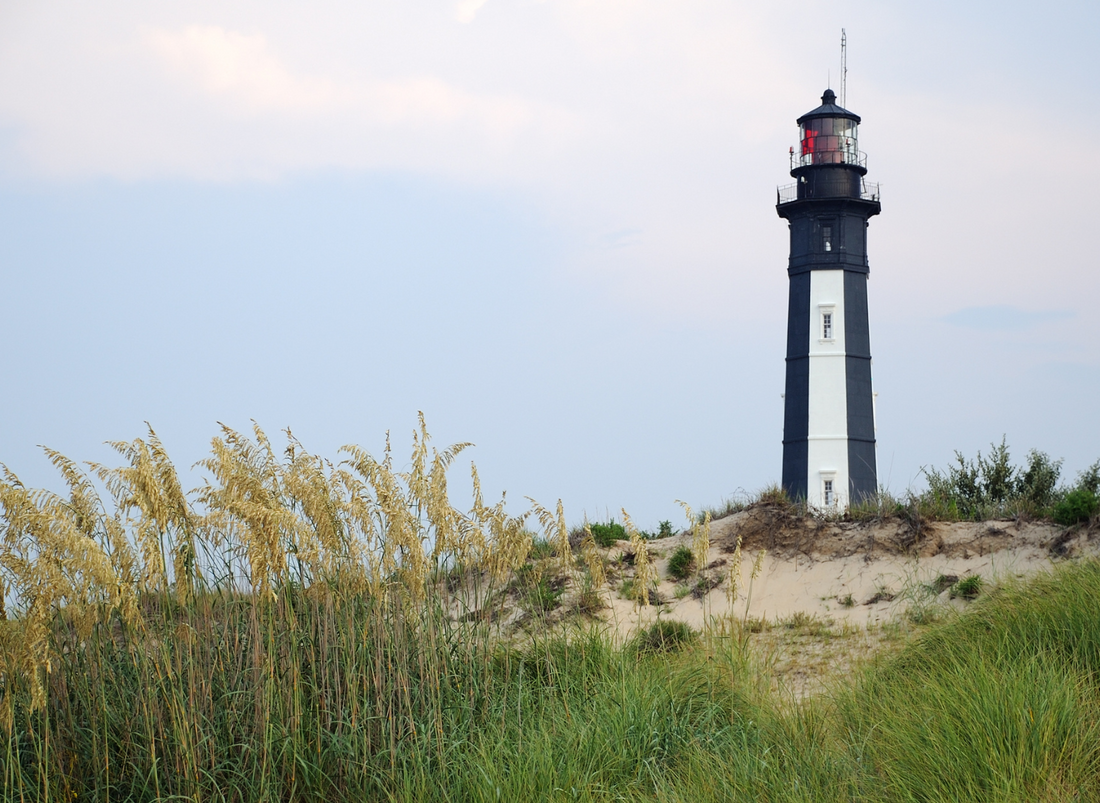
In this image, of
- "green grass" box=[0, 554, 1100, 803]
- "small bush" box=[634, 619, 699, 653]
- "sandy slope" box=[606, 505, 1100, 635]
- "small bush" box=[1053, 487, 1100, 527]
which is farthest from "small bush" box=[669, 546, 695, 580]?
"green grass" box=[0, 554, 1100, 803]

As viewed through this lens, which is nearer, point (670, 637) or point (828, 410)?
point (670, 637)

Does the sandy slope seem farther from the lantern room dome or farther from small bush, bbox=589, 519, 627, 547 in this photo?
the lantern room dome

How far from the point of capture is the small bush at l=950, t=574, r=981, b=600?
11328 mm

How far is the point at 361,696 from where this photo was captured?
6.02m

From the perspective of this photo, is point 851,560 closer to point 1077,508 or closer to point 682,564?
point 682,564

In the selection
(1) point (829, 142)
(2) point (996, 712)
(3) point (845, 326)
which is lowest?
(2) point (996, 712)

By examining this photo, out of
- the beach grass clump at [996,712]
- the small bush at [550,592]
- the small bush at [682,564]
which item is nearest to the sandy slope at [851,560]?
the small bush at [682,564]

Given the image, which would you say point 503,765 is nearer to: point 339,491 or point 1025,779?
point 339,491

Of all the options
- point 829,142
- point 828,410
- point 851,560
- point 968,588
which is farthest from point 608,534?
point 829,142

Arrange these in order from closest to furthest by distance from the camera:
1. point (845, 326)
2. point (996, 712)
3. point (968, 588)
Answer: point (996, 712), point (968, 588), point (845, 326)

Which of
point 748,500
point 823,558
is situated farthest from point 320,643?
point 748,500

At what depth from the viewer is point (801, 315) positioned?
25.5 metres

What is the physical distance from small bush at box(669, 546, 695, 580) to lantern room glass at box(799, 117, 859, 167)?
16.2 m

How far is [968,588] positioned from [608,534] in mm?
4782
